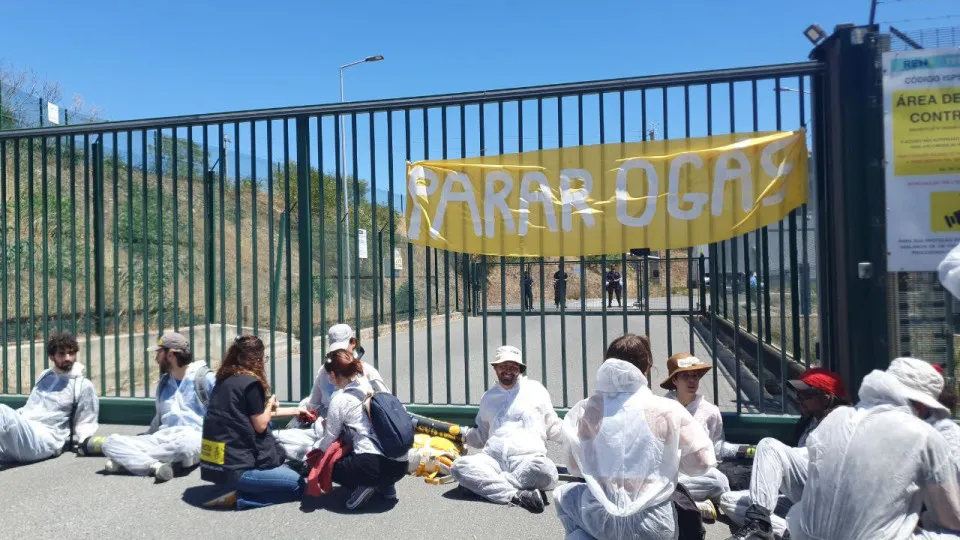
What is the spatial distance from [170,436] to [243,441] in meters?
1.16

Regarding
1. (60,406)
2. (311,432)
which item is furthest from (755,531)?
(60,406)

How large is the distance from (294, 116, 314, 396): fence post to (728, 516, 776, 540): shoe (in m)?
3.70

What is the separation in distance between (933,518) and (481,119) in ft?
13.9

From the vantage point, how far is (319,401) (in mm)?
5762

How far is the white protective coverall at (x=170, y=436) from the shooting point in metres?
→ 5.46

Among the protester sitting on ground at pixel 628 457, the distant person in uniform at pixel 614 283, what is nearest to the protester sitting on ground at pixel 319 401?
the protester sitting on ground at pixel 628 457

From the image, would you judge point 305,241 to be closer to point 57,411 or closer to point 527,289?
point 57,411

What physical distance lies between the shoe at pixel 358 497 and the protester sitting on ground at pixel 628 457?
180cm

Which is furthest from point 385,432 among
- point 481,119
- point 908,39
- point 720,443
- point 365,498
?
point 908,39

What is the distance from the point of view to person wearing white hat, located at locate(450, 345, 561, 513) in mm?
4730

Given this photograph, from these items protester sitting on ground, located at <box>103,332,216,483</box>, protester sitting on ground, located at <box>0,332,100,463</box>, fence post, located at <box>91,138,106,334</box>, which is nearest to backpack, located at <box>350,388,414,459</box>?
protester sitting on ground, located at <box>103,332,216,483</box>

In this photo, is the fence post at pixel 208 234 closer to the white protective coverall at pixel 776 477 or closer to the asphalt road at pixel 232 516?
the asphalt road at pixel 232 516

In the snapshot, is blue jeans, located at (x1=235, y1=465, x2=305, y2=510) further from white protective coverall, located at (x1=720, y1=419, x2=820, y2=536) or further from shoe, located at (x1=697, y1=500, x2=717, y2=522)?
white protective coverall, located at (x1=720, y1=419, x2=820, y2=536)

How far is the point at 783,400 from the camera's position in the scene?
548 cm
